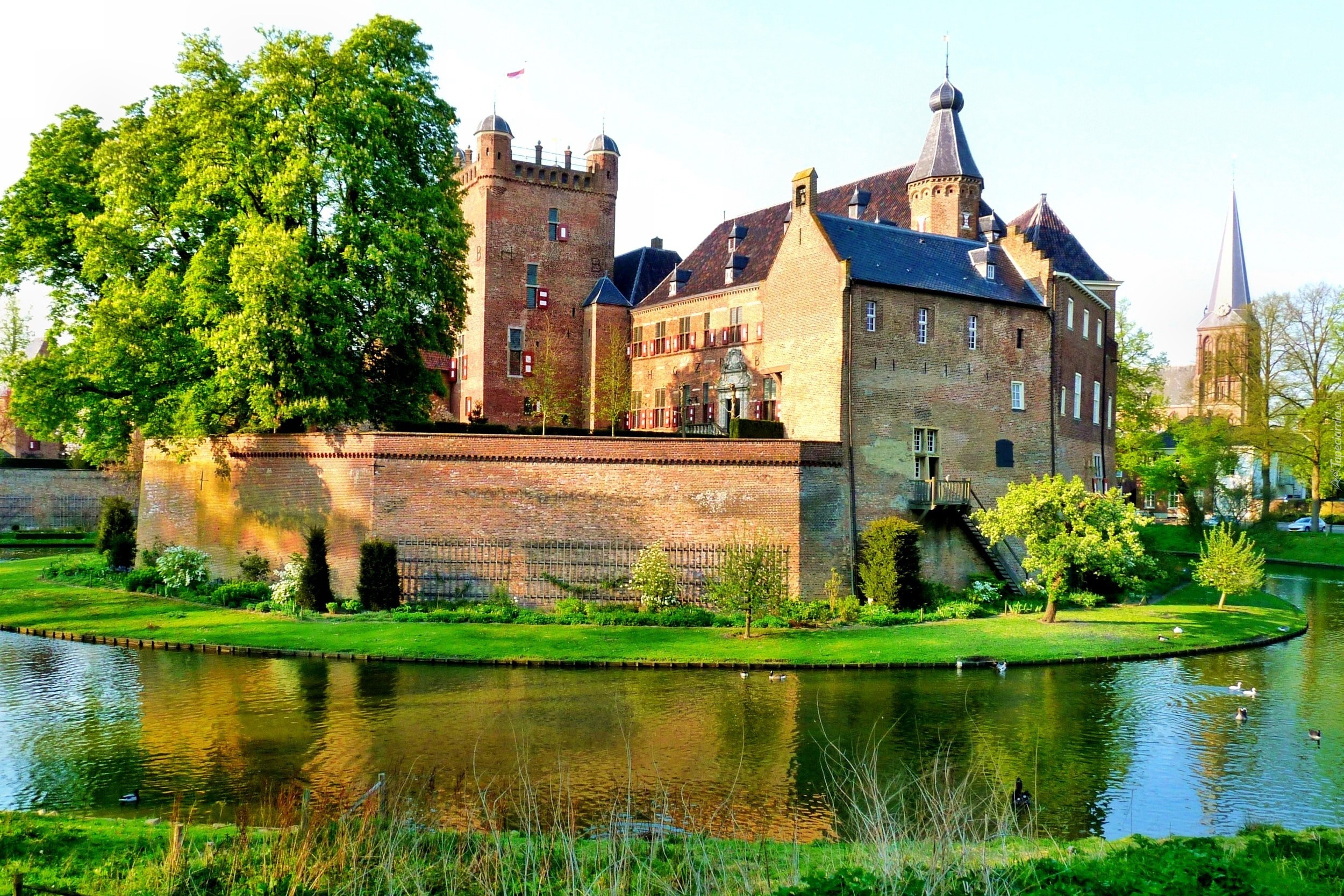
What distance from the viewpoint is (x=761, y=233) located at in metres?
39.4

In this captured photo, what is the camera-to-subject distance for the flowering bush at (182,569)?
2798 cm

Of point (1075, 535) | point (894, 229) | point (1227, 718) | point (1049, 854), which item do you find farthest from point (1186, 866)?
point (894, 229)

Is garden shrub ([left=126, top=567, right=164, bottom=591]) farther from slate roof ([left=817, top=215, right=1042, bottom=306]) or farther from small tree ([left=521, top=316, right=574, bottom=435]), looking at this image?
slate roof ([left=817, top=215, right=1042, bottom=306])

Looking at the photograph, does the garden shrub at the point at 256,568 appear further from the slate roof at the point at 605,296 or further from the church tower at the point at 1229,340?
the church tower at the point at 1229,340

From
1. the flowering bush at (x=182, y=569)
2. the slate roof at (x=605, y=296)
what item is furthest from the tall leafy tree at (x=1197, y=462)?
the flowering bush at (x=182, y=569)

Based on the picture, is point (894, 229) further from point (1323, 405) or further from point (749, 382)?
point (1323, 405)

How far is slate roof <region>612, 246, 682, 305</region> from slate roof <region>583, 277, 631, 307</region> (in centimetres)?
46

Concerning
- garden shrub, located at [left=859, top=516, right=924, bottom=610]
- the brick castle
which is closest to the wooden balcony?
the brick castle

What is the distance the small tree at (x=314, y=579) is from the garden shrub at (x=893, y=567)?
543 inches

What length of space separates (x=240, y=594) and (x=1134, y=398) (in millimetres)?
41306

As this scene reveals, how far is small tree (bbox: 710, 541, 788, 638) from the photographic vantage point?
23.3m

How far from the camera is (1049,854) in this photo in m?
9.22

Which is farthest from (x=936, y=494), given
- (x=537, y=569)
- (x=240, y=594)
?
(x=240, y=594)

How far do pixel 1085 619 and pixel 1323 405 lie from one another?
30.1 metres
